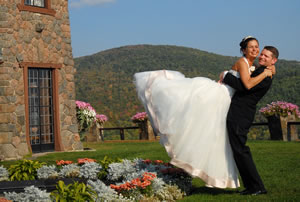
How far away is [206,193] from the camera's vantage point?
7.14 metres

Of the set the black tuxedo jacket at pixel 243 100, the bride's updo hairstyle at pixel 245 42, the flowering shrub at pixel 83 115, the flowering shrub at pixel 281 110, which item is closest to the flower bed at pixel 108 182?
the black tuxedo jacket at pixel 243 100

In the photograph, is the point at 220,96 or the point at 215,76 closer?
the point at 220,96

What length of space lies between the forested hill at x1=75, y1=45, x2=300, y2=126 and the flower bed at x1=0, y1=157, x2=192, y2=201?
33.5 meters

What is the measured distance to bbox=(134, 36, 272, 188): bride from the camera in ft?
21.7

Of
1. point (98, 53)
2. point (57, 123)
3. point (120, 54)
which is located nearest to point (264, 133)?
point (57, 123)

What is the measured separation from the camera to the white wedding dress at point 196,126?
661cm

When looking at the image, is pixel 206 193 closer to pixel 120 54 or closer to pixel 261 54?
pixel 261 54

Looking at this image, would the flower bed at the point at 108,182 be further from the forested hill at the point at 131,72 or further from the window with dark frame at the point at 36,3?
the forested hill at the point at 131,72

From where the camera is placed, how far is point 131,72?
6375 centimetres

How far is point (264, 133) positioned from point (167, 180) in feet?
96.8

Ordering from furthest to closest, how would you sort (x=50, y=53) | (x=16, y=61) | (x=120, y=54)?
(x=120, y=54) < (x=50, y=53) < (x=16, y=61)

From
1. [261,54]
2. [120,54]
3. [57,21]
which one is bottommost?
[261,54]

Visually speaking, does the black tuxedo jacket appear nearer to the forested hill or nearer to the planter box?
the planter box

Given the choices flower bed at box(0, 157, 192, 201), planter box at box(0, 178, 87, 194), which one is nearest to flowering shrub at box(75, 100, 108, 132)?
flower bed at box(0, 157, 192, 201)
